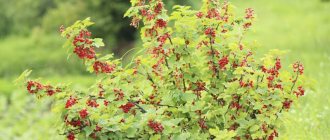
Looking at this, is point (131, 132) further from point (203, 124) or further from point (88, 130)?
point (203, 124)

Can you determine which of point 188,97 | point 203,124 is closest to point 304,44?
point 203,124

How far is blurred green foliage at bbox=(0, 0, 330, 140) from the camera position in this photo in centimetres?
1283

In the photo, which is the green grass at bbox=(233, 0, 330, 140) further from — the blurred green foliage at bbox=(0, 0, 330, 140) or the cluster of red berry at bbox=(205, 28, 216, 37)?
the cluster of red berry at bbox=(205, 28, 216, 37)

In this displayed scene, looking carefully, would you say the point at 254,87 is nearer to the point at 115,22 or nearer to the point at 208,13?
the point at 208,13

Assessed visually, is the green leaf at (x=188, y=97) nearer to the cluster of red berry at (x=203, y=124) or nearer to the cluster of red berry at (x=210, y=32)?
the cluster of red berry at (x=203, y=124)

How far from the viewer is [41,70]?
2167cm

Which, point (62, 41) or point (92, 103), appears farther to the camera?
point (62, 41)

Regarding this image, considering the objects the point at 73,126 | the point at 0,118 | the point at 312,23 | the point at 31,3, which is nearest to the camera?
the point at 73,126

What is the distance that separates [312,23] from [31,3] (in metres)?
11.1

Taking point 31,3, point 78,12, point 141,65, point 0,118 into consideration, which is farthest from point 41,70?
point 141,65

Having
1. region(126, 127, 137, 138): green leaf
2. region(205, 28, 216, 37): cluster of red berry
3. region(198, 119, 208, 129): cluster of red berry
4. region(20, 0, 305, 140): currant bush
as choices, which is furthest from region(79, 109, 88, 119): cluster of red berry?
region(205, 28, 216, 37): cluster of red berry

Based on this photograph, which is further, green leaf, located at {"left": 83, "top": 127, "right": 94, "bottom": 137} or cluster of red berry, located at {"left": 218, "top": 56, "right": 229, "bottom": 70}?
cluster of red berry, located at {"left": 218, "top": 56, "right": 229, "bottom": 70}

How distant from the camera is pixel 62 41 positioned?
2317 cm

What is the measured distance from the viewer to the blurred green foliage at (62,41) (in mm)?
12828
